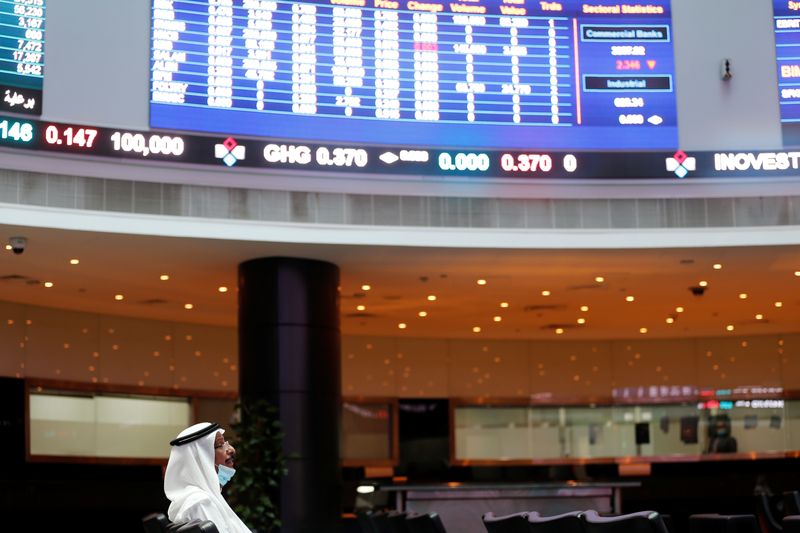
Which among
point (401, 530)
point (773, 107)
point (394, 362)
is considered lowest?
point (401, 530)

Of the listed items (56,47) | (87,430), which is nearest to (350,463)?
(87,430)

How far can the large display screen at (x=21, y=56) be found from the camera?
12.2 metres

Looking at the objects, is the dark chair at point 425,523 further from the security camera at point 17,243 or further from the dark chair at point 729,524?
the security camera at point 17,243

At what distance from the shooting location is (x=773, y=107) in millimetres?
14164

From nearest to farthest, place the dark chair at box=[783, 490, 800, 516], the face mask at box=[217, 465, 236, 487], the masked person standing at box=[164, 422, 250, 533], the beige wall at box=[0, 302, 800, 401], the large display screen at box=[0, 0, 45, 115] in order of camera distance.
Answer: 1. the masked person standing at box=[164, 422, 250, 533]
2. the face mask at box=[217, 465, 236, 487]
3. the dark chair at box=[783, 490, 800, 516]
4. the large display screen at box=[0, 0, 45, 115]
5. the beige wall at box=[0, 302, 800, 401]

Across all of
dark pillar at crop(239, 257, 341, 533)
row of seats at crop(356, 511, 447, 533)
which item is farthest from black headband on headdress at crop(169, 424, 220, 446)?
dark pillar at crop(239, 257, 341, 533)

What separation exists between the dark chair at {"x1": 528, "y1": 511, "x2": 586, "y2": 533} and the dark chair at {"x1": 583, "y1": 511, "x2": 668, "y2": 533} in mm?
475

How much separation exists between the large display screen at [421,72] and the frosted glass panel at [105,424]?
6044 mm

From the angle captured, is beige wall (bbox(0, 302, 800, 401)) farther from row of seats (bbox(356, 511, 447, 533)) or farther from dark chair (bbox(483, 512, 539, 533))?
dark chair (bbox(483, 512, 539, 533))

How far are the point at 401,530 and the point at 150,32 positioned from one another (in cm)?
663

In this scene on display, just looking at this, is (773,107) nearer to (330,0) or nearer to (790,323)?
(330,0)

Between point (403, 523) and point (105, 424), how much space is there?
406 inches

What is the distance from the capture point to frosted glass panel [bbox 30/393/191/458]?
17.0m

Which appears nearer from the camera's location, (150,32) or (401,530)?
(401,530)
